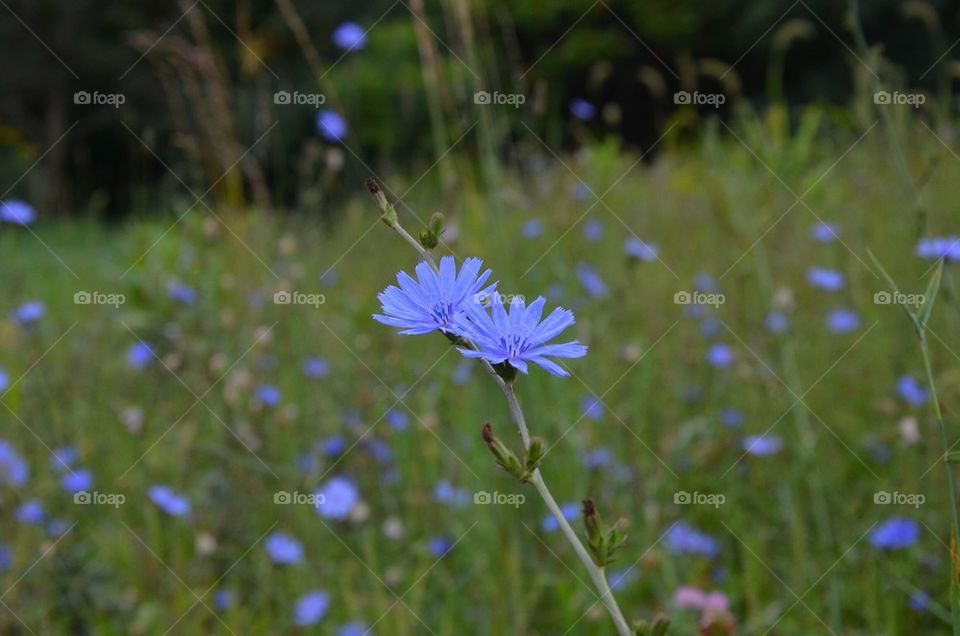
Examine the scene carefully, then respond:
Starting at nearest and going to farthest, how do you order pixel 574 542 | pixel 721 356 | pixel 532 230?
pixel 574 542 → pixel 721 356 → pixel 532 230

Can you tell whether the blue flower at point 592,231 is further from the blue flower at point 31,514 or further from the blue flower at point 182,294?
the blue flower at point 31,514

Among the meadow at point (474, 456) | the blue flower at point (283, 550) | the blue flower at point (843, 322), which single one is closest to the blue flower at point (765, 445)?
the meadow at point (474, 456)

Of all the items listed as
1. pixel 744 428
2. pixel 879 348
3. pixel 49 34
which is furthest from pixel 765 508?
pixel 49 34

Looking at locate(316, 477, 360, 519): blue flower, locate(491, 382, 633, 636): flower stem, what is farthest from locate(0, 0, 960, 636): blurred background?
locate(491, 382, 633, 636): flower stem

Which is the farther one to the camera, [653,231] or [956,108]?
[956,108]

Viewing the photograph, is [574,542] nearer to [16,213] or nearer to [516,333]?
[516,333]

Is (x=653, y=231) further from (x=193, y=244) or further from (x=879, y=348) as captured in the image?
(x=193, y=244)

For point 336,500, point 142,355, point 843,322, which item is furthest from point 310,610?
point 843,322
